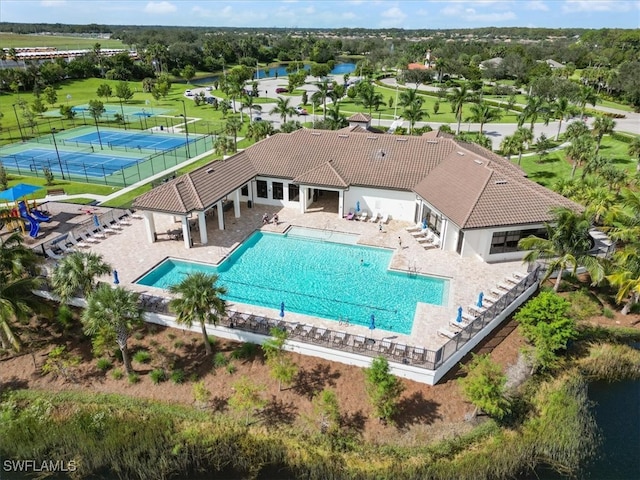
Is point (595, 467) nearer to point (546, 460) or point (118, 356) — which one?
point (546, 460)

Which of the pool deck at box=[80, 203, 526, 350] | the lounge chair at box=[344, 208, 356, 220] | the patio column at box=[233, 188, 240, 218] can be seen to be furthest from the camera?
the lounge chair at box=[344, 208, 356, 220]

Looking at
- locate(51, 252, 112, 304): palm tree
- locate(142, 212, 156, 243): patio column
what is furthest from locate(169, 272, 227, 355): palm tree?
locate(142, 212, 156, 243): patio column

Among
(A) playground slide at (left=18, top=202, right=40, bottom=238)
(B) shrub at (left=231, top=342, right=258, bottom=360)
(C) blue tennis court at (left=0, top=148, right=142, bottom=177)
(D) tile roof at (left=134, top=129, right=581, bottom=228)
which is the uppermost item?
(D) tile roof at (left=134, top=129, right=581, bottom=228)

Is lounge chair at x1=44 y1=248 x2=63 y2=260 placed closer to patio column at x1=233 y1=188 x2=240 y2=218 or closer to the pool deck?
the pool deck

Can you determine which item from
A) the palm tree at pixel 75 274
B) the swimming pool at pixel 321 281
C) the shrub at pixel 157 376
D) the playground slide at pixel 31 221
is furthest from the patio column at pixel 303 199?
the playground slide at pixel 31 221

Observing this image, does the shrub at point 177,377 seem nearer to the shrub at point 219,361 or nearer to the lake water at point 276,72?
the shrub at point 219,361

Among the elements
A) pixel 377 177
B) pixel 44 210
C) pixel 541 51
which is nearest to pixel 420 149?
pixel 377 177
